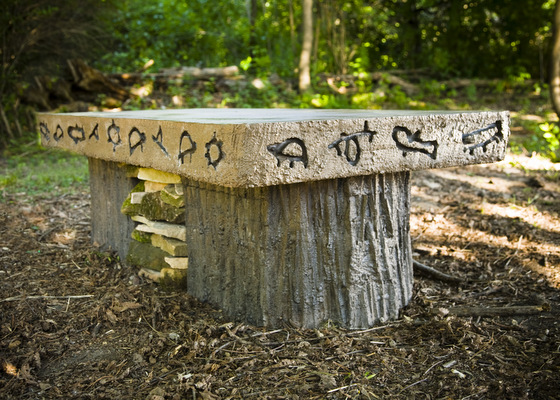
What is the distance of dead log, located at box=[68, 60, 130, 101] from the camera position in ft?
25.9

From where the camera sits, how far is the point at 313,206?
2287 mm

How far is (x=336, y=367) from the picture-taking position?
2.10 meters

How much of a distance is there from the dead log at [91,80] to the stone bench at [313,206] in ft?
18.8

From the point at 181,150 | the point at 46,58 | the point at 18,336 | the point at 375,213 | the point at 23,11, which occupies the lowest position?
the point at 18,336

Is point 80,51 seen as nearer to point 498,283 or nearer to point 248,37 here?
point 248,37

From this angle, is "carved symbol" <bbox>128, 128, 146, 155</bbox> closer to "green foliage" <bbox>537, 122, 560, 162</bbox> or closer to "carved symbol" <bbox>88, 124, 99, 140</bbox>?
"carved symbol" <bbox>88, 124, 99, 140</bbox>

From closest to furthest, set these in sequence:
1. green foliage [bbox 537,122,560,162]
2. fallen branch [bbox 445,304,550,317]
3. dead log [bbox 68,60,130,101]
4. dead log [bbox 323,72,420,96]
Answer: fallen branch [bbox 445,304,550,317] < green foliage [bbox 537,122,560,162] < dead log [bbox 68,60,130,101] < dead log [bbox 323,72,420,96]

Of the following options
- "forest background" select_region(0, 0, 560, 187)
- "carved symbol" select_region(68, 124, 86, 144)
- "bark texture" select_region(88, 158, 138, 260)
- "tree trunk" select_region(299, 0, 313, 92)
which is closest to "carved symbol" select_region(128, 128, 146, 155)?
"bark texture" select_region(88, 158, 138, 260)

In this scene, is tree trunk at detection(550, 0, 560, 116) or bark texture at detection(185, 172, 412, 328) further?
tree trunk at detection(550, 0, 560, 116)

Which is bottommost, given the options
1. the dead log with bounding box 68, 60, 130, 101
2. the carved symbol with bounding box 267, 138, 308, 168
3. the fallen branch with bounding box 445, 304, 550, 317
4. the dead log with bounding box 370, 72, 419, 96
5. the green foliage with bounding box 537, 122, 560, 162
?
the fallen branch with bounding box 445, 304, 550, 317

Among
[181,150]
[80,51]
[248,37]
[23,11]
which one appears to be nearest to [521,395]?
[181,150]

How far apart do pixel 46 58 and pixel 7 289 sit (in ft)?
19.0

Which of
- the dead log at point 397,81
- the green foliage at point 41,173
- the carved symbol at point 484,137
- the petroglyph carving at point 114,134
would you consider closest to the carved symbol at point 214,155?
the petroglyph carving at point 114,134

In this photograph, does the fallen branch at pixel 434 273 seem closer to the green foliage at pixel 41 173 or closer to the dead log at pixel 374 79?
the green foliage at pixel 41 173
